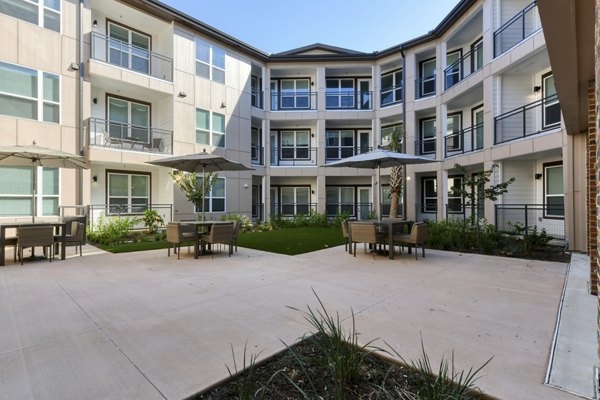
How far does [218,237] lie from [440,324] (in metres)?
5.78

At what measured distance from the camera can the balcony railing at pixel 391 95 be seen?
1861cm

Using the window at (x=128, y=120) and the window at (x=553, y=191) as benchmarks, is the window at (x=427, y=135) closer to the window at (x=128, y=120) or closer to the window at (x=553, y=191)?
the window at (x=553, y=191)

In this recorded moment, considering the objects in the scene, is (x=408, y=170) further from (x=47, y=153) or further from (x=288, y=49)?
(x=47, y=153)

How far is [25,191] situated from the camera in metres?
10.5

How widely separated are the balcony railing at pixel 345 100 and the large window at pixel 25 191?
588 inches

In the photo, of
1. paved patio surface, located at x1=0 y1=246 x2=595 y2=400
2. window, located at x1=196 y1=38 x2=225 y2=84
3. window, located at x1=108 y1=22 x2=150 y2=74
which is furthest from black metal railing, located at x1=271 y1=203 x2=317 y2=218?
paved patio surface, located at x1=0 y1=246 x2=595 y2=400

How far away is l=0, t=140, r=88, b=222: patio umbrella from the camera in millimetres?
7609

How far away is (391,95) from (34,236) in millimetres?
18271

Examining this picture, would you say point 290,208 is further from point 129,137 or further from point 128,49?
point 128,49

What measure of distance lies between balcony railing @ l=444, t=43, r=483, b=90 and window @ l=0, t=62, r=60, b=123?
1676cm

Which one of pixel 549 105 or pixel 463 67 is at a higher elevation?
pixel 463 67

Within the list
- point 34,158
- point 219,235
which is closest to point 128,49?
point 34,158

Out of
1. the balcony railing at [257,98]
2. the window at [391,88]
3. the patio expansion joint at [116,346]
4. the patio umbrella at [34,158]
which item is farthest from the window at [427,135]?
the patio expansion joint at [116,346]

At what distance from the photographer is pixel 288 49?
21766mm
